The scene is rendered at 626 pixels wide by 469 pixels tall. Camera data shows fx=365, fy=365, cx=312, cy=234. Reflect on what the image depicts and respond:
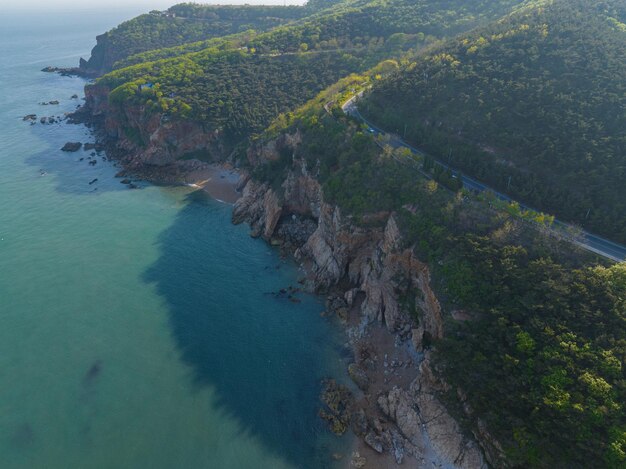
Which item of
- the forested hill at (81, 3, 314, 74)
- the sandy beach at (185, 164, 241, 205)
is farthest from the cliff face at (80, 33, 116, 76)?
the sandy beach at (185, 164, 241, 205)

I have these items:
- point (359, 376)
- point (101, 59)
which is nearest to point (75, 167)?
point (359, 376)

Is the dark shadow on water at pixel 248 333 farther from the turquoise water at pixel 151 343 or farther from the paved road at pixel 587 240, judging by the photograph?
the paved road at pixel 587 240

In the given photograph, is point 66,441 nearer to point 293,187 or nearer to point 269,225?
point 269,225

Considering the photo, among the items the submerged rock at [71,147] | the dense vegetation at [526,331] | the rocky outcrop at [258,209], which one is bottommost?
the rocky outcrop at [258,209]

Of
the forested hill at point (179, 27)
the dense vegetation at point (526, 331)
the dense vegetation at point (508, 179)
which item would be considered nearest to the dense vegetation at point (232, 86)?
the dense vegetation at point (508, 179)

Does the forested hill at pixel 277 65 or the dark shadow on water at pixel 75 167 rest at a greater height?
the forested hill at pixel 277 65
